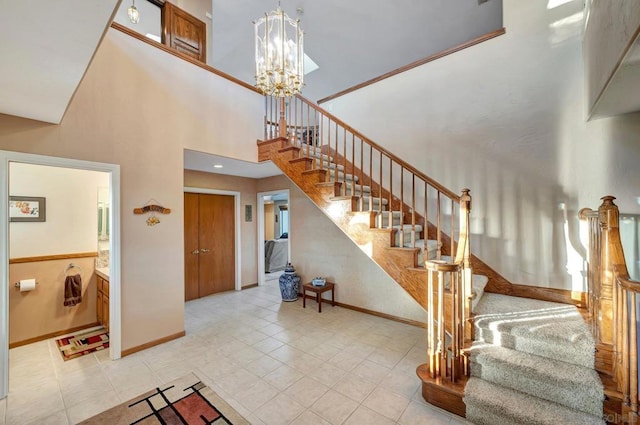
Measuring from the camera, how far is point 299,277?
5.01 metres

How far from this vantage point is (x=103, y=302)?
3607mm

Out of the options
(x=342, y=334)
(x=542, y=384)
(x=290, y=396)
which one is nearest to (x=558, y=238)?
(x=542, y=384)

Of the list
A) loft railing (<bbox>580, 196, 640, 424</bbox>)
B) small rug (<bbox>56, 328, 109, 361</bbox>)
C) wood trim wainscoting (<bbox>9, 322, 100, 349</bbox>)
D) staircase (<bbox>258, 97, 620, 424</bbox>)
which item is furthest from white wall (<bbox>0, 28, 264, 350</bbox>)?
loft railing (<bbox>580, 196, 640, 424</bbox>)

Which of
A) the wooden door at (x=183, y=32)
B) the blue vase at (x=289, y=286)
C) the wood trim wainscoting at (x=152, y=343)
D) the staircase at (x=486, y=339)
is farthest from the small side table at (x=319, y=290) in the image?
the wooden door at (x=183, y=32)

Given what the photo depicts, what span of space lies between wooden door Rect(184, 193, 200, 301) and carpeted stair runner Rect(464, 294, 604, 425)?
4.63 metres

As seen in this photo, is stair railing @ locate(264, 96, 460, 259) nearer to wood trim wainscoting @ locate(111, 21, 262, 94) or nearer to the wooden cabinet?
wood trim wainscoting @ locate(111, 21, 262, 94)

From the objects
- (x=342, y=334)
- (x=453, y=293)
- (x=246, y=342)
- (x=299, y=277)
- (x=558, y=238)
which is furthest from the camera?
(x=299, y=277)

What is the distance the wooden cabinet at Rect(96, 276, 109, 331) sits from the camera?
3498mm

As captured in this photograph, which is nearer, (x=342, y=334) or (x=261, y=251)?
Answer: (x=342, y=334)

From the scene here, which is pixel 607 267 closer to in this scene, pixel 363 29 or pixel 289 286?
pixel 289 286

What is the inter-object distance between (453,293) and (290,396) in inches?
64.9

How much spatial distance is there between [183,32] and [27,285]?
14.2 feet

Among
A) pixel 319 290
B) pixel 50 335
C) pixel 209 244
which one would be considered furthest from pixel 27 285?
pixel 319 290

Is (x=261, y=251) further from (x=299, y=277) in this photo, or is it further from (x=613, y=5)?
(x=613, y=5)
